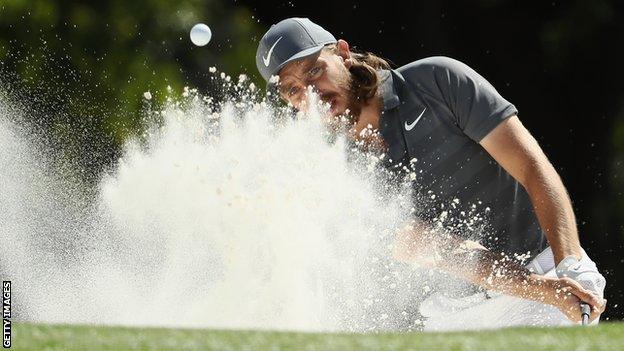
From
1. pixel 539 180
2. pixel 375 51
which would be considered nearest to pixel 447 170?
pixel 539 180

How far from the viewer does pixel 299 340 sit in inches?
99.1

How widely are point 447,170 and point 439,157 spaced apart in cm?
5

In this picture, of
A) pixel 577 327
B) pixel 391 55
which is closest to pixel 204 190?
pixel 577 327

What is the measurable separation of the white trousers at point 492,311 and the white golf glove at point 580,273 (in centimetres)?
21

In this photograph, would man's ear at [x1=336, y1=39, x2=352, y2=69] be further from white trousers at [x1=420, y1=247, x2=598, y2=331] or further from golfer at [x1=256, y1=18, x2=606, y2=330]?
white trousers at [x1=420, y1=247, x2=598, y2=331]

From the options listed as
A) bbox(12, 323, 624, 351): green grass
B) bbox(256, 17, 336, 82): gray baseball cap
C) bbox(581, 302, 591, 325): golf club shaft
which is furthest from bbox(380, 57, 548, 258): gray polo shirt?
bbox(12, 323, 624, 351): green grass

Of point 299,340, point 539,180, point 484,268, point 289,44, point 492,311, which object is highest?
point 289,44

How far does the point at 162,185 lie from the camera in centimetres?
406

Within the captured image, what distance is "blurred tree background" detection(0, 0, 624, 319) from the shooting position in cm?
689

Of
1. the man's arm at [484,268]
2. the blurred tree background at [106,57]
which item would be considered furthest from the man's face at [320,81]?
the blurred tree background at [106,57]

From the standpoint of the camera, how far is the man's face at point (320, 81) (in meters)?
3.50

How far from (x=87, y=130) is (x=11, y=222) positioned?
1.12 m

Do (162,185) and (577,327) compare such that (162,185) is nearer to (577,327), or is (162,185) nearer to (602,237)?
(577,327)

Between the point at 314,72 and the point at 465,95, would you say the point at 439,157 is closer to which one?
the point at 465,95
